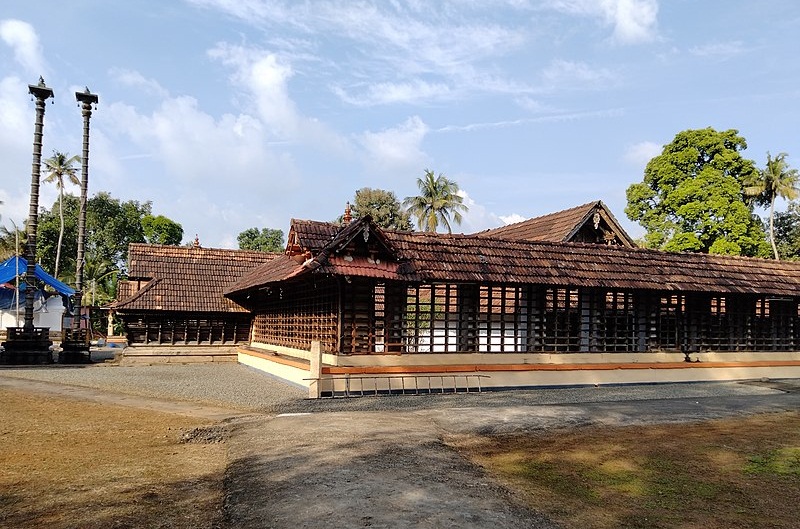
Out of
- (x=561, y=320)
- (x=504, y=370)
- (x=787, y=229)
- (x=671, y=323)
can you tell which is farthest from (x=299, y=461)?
(x=787, y=229)

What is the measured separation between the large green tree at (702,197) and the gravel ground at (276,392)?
61.2ft

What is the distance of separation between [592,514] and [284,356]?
1333 cm

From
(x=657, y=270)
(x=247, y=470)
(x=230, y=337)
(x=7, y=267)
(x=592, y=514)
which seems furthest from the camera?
(x=7, y=267)

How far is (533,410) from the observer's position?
11.3m

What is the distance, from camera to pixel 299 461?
24.2 ft

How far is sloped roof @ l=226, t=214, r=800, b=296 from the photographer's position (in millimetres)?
13789

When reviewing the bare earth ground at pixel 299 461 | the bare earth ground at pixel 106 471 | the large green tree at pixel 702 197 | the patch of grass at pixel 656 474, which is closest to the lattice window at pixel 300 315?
the bare earth ground at pixel 299 461

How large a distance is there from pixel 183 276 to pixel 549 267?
1638cm

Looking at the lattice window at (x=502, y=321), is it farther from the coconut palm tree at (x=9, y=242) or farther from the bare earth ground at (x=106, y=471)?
the coconut palm tree at (x=9, y=242)

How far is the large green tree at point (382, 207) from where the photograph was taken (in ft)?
155

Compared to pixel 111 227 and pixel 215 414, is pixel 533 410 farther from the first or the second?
pixel 111 227

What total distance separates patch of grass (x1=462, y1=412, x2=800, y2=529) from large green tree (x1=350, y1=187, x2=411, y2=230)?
38138 mm

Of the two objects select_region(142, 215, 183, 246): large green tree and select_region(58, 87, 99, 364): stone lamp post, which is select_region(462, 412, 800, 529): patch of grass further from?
select_region(142, 215, 183, 246): large green tree

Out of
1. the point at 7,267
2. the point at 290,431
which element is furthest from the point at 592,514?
the point at 7,267
